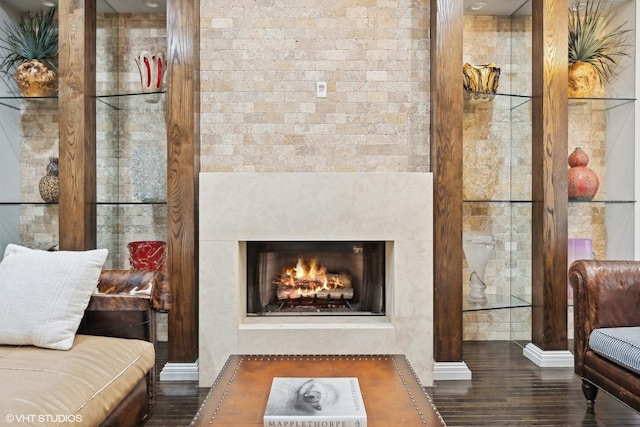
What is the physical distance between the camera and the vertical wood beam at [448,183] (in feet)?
9.36

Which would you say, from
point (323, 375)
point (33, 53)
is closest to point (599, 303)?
point (323, 375)

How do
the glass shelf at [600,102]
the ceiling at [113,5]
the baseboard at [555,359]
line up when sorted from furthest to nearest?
the glass shelf at [600,102]
the ceiling at [113,5]
the baseboard at [555,359]

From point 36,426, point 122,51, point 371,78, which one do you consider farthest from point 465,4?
point 36,426

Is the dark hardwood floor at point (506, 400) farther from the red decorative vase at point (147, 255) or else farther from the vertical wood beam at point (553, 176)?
the red decorative vase at point (147, 255)

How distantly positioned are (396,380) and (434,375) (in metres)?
1.30

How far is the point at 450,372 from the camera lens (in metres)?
2.83

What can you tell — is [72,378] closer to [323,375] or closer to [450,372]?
[323,375]

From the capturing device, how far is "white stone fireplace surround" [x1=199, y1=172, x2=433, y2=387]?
2.80 metres

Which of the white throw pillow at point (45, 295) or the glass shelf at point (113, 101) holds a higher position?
the glass shelf at point (113, 101)

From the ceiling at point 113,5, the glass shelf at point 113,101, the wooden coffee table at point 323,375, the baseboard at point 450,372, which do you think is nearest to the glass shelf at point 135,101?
the glass shelf at point 113,101

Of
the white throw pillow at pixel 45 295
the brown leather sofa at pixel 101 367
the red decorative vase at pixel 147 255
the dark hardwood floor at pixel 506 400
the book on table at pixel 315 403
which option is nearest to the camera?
the book on table at pixel 315 403

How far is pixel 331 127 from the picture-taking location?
123 inches

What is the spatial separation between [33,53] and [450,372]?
138 inches

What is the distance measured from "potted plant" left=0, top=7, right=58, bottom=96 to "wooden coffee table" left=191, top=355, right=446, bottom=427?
2427 mm
